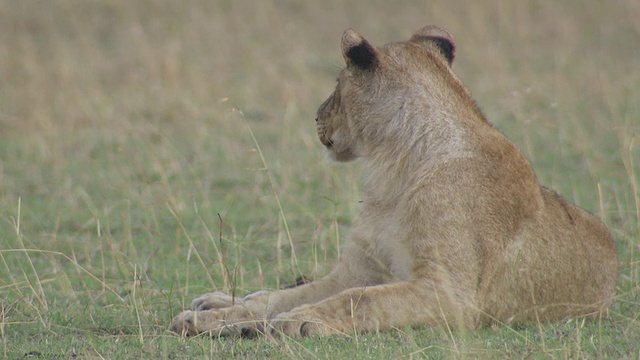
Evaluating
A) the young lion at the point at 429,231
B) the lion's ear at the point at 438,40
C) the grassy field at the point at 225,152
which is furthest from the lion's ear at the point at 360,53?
the grassy field at the point at 225,152

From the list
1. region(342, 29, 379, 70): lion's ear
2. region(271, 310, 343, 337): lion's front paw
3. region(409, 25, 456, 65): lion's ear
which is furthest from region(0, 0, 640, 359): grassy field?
region(409, 25, 456, 65): lion's ear

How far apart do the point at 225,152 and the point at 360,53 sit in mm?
5239

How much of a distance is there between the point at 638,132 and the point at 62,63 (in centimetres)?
685

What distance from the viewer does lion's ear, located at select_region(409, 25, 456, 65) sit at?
5.99 meters

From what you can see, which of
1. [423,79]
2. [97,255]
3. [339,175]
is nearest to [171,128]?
[339,175]

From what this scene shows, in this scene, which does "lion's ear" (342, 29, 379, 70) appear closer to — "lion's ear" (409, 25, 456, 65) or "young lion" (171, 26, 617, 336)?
"young lion" (171, 26, 617, 336)

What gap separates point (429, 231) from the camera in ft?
16.9

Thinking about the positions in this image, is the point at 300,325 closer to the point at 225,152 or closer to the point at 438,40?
the point at 438,40

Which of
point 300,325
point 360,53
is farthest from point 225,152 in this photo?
point 300,325

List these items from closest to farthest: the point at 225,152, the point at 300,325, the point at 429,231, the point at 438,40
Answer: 1. the point at 300,325
2. the point at 429,231
3. the point at 438,40
4. the point at 225,152

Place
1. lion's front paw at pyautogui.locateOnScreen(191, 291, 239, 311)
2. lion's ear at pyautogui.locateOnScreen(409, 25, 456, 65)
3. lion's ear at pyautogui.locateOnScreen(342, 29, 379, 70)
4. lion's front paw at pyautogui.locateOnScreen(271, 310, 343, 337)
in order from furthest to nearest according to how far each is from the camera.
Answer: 1. lion's ear at pyautogui.locateOnScreen(409, 25, 456, 65)
2. lion's front paw at pyautogui.locateOnScreen(191, 291, 239, 311)
3. lion's ear at pyautogui.locateOnScreen(342, 29, 379, 70)
4. lion's front paw at pyautogui.locateOnScreen(271, 310, 343, 337)

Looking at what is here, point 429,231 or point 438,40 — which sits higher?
point 438,40

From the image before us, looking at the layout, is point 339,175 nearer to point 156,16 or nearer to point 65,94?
point 65,94

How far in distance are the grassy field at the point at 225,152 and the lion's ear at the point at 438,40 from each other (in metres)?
1.08
